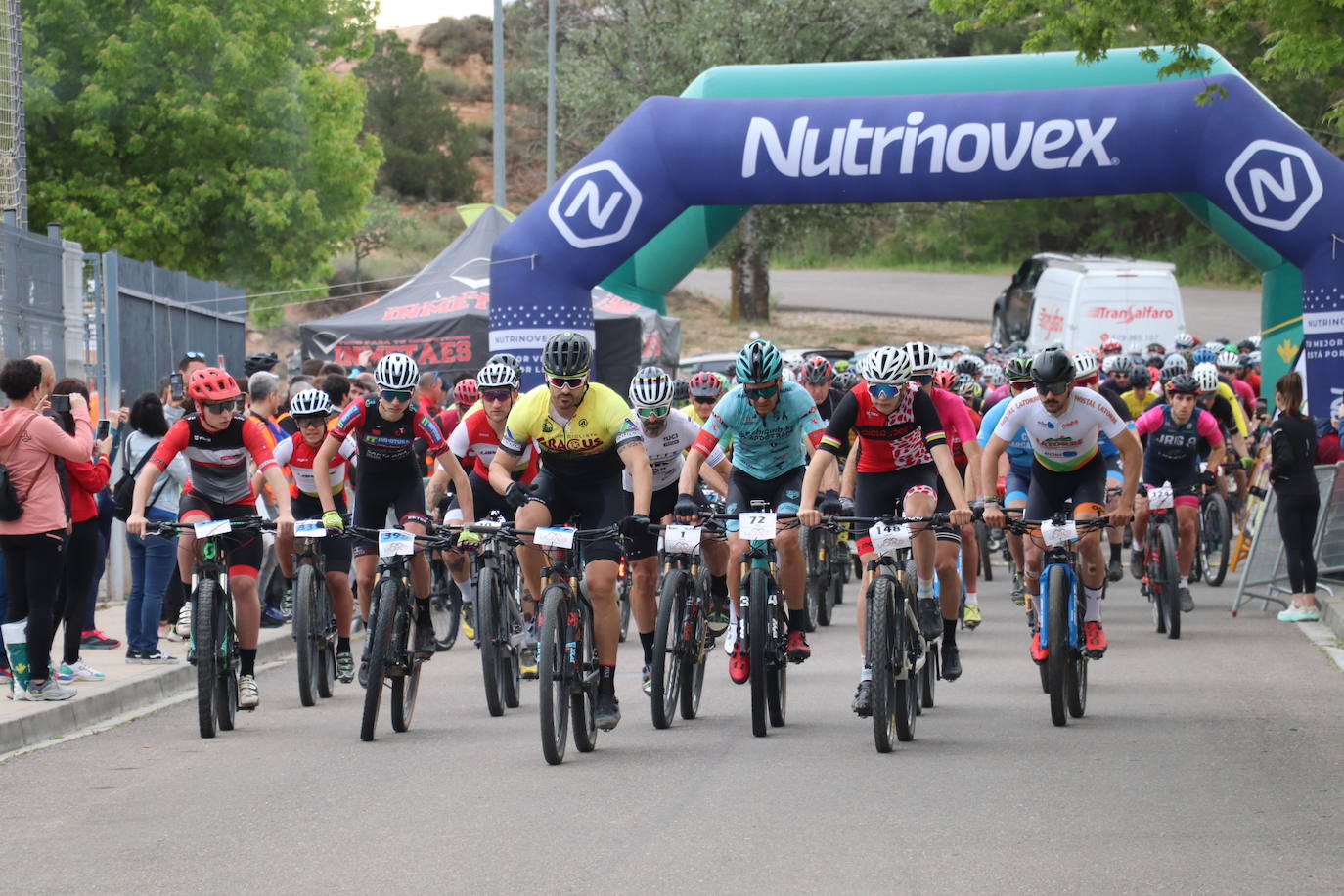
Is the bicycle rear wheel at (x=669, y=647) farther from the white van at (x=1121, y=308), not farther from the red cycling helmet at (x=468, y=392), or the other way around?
the white van at (x=1121, y=308)

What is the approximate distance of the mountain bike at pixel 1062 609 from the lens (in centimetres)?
952

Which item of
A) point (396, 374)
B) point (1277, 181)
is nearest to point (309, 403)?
point (396, 374)

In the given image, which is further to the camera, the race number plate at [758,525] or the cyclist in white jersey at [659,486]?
the cyclist in white jersey at [659,486]

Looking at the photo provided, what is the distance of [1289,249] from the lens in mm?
18188

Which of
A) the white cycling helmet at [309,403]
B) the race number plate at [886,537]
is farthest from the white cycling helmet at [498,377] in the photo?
the race number plate at [886,537]

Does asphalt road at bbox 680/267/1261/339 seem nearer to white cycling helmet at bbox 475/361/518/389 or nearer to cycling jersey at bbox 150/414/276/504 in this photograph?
white cycling helmet at bbox 475/361/518/389

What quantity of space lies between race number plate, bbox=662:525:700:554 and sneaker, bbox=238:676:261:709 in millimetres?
2435

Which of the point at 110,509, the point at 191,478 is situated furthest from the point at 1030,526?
the point at 110,509

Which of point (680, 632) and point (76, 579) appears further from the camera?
point (76, 579)

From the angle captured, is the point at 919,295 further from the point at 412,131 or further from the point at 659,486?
the point at 659,486

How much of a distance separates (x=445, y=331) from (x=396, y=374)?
1242 centimetres

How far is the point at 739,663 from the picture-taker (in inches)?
392

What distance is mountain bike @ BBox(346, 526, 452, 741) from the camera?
9469 mm

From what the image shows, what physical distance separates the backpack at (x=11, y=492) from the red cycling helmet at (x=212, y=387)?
914 mm
